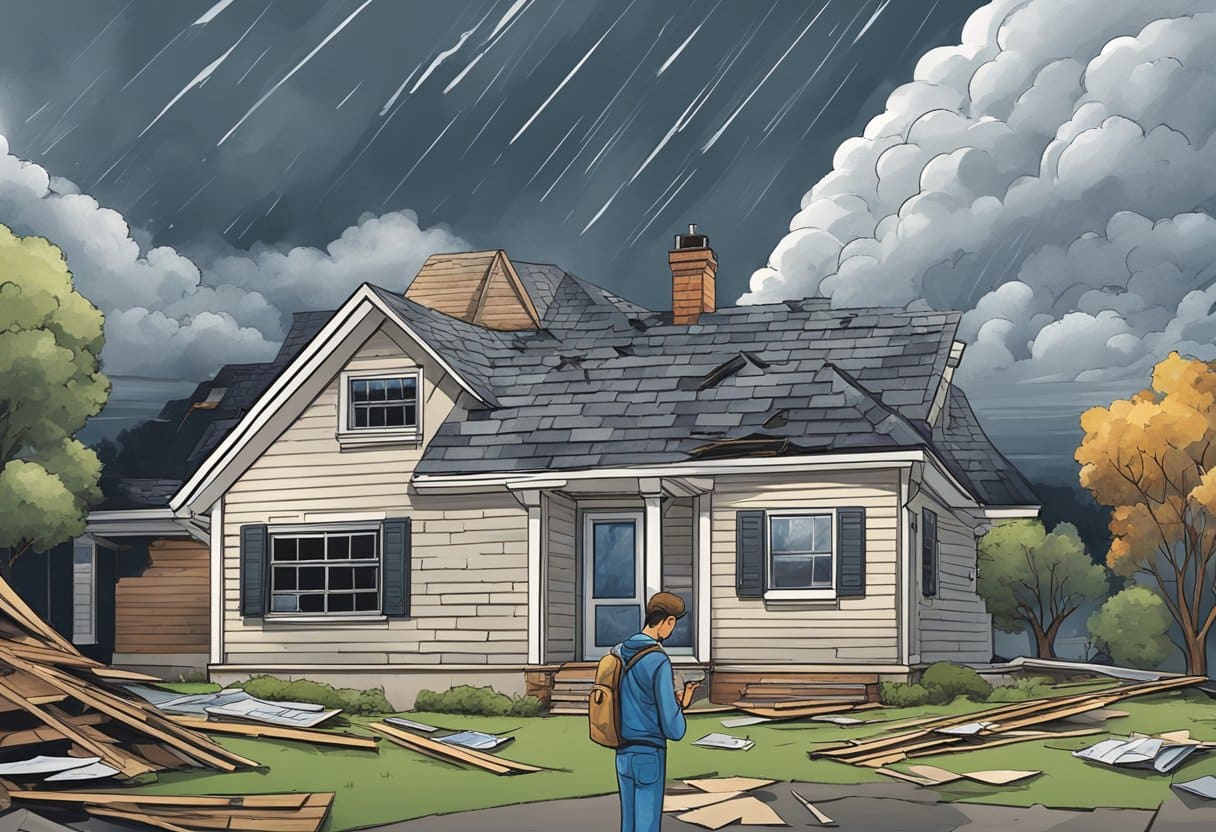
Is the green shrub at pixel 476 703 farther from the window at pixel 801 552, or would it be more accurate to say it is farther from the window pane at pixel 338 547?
the window at pixel 801 552

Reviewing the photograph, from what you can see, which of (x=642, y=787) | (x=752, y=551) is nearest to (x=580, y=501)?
(x=752, y=551)

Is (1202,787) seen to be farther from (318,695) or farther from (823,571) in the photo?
(318,695)

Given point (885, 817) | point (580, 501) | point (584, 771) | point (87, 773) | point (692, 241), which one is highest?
point (692, 241)

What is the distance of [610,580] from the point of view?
24.0 meters

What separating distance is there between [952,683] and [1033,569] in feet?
35.5

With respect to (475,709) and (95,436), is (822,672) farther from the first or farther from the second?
(95,436)

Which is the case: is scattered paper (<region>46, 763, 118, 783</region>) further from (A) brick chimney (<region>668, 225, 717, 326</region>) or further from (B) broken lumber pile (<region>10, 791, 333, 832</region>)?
(A) brick chimney (<region>668, 225, 717, 326</region>)

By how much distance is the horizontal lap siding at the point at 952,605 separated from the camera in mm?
24236

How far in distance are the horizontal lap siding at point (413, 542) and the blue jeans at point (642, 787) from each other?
1283 cm

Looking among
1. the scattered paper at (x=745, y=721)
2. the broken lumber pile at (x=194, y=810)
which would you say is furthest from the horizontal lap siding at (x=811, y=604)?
the broken lumber pile at (x=194, y=810)

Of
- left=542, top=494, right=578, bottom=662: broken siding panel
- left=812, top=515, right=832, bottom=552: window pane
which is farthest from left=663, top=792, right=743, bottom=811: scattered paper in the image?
left=542, top=494, right=578, bottom=662: broken siding panel

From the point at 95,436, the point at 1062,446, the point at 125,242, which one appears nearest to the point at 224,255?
the point at 125,242

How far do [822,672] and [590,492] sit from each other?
164 inches

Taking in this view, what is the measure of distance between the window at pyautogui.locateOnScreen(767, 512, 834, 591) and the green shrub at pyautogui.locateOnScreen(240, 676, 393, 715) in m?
5.83
